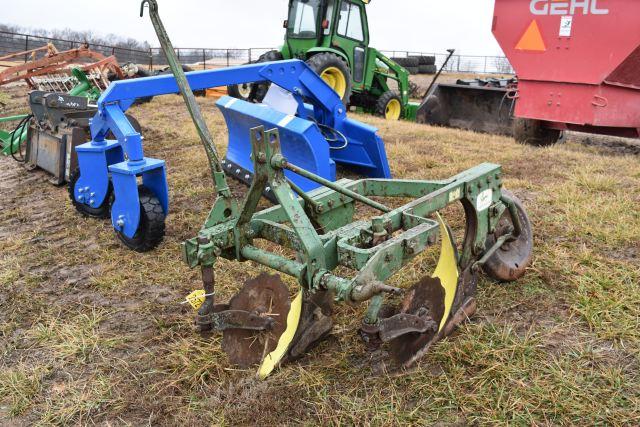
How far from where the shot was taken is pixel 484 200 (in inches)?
113

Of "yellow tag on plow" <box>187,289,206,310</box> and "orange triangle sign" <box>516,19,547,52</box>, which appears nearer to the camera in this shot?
"yellow tag on plow" <box>187,289,206,310</box>

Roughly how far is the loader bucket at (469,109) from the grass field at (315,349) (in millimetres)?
4303

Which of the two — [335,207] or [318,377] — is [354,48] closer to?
[335,207]

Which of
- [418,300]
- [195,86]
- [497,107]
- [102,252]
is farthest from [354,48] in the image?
[418,300]

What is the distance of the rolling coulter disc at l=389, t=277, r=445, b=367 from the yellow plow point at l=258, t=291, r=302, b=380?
439 millimetres

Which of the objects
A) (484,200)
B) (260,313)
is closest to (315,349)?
(260,313)

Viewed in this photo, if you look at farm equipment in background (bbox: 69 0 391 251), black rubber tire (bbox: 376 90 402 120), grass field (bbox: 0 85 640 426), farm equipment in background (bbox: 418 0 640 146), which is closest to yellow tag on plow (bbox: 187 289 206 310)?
grass field (bbox: 0 85 640 426)

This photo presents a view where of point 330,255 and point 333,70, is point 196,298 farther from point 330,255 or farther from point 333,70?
point 333,70

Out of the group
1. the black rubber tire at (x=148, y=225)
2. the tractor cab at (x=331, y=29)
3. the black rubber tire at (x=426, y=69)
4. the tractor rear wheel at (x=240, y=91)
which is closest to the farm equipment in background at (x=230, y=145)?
the black rubber tire at (x=148, y=225)

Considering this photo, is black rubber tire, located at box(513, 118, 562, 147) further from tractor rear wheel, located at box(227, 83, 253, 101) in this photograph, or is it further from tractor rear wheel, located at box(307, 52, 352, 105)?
tractor rear wheel, located at box(227, 83, 253, 101)

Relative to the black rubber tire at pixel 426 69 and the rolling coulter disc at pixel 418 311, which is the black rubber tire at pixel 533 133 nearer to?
the rolling coulter disc at pixel 418 311

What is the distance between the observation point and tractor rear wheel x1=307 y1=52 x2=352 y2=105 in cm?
835

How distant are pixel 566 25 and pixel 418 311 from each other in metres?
4.82

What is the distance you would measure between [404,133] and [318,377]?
220 inches
